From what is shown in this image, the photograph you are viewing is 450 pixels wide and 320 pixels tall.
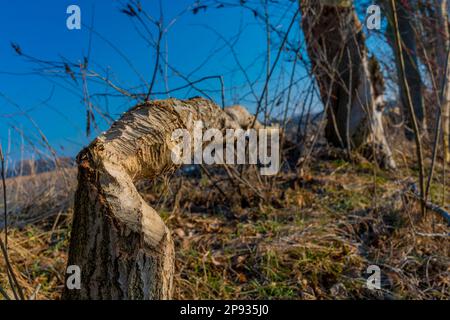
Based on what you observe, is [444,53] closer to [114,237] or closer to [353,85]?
[353,85]

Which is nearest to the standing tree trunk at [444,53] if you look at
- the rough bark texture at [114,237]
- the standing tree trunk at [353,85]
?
the standing tree trunk at [353,85]

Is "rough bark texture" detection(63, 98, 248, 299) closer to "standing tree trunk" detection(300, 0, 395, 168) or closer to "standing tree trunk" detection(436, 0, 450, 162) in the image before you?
"standing tree trunk" detection(300, 0, 395, 168)

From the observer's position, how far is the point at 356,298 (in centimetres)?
228

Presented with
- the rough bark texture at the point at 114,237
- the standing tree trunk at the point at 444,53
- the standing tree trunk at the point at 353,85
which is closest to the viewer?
the rough bark texture at the point at 114,237

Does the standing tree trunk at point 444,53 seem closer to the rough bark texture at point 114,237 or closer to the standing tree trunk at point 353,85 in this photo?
the standing tree trunk at point 353,85

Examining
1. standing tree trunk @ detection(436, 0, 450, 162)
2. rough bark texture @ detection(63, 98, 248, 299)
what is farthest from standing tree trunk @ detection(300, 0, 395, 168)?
rough bark texture @ detection(63, 98, 248, 299)

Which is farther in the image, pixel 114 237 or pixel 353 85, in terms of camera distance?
pixel 353 85

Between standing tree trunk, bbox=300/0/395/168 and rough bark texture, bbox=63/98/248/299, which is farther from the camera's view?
standing tree trunk, bbox=300/0/395/168

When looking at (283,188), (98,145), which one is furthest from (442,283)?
(98,145)

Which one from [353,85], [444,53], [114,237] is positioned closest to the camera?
[114,237]

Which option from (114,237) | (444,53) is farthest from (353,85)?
(114,237)

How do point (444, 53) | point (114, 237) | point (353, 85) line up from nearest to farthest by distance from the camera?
point (114, 237) < point (353, 85) < point (444, 53)
